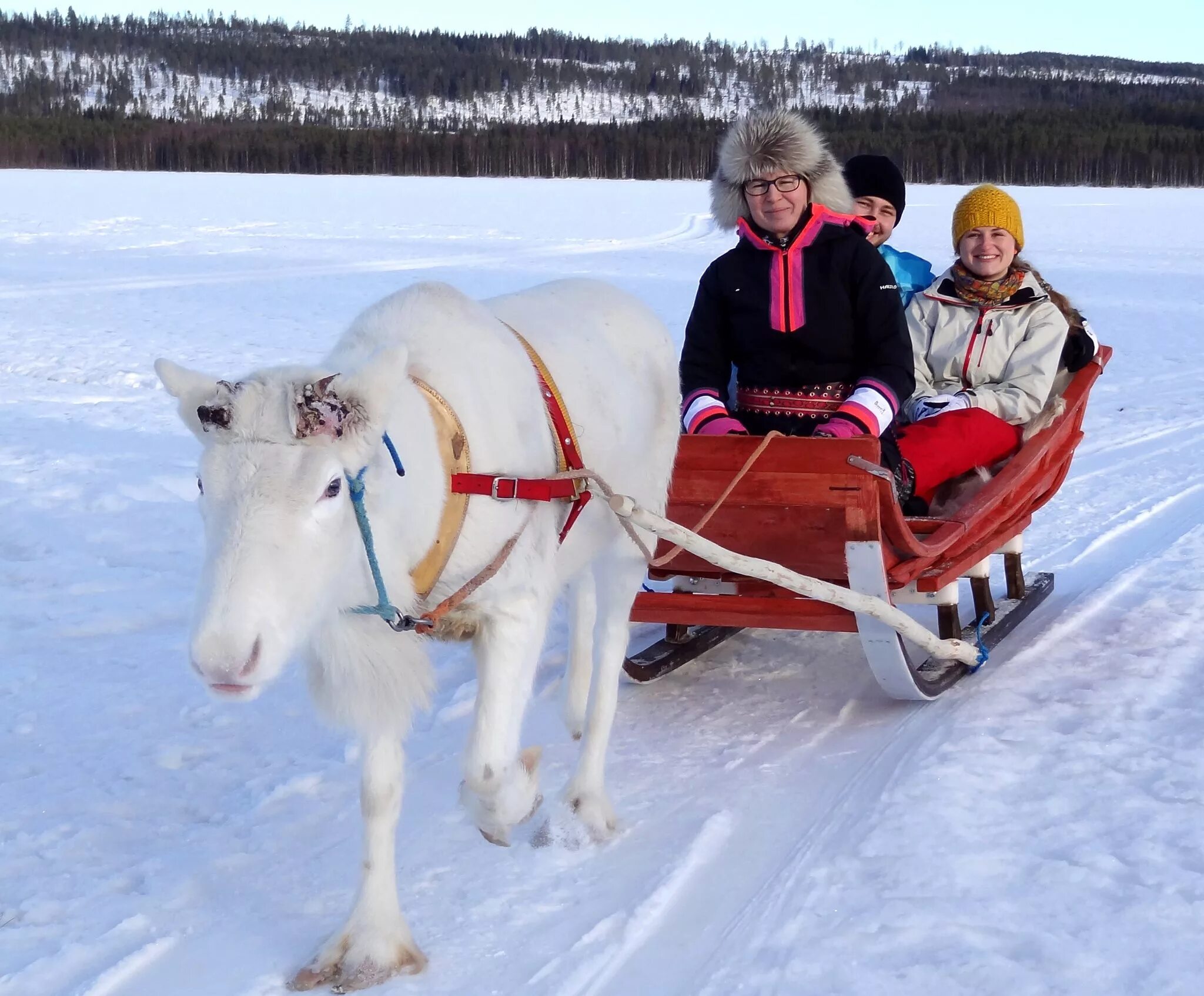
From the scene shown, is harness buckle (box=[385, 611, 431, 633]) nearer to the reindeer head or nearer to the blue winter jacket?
the reindeer head

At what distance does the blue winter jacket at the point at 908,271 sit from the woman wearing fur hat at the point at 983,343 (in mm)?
319

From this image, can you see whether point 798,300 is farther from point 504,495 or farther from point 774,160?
point 504,495

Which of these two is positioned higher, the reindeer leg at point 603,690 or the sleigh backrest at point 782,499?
the sleigh backrest at point 782,499

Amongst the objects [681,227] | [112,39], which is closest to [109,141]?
[681,227]

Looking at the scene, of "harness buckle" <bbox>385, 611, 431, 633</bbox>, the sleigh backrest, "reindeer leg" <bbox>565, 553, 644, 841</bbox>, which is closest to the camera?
"harness buckle" <bbox>385, 611, 431, 633</bbox>

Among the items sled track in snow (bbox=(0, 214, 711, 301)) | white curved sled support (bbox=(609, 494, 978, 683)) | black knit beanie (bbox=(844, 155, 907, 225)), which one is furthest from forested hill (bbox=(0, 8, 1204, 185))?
white curved sled support (bbox=(609, 494, 978, 683))

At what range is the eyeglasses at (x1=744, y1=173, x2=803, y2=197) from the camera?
4652 millimetres

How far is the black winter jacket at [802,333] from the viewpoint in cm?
469

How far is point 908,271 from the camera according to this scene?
6.11 m

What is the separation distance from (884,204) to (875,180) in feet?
0.42

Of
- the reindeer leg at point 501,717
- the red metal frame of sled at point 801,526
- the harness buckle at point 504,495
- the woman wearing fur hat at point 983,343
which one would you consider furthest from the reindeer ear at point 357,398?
the woman wearing fur hat at point 983,343

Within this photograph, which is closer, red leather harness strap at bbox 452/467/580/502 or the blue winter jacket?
red leather harness strap at bbox 452/467/580/502

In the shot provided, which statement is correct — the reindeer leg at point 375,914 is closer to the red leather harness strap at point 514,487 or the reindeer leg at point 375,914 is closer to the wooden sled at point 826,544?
the red leather harness strap at point 514,487

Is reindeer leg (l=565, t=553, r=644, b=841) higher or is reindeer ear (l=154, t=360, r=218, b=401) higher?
reindeer ear (l=154, t=360, r=218, b=401)
